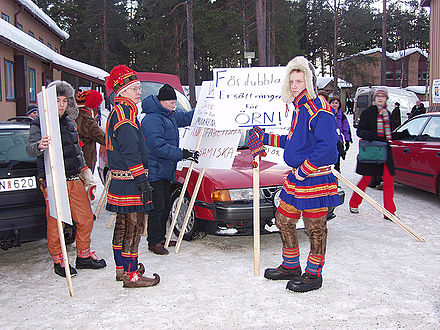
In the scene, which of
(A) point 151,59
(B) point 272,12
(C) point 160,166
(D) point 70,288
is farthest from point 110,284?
(A) point 151,59

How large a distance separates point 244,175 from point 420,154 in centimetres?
379

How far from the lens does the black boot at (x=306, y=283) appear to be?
3.88 m

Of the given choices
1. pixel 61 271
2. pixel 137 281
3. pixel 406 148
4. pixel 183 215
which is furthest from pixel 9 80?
pixel 137 281

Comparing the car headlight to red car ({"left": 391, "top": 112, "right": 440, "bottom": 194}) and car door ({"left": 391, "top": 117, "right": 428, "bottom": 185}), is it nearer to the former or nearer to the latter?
red car ({"left": 391, "top": 112, "right": 440, "bottom": 194})

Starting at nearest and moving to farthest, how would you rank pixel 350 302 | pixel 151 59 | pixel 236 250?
pixel 350 302
pixel 236 250
pixel 151 59

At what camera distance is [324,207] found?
3.79 meters

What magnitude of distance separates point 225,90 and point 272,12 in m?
33.7

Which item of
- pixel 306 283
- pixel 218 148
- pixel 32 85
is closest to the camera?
pixel 306 283

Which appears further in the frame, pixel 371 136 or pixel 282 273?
pixel 371 136

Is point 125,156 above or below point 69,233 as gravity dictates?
above

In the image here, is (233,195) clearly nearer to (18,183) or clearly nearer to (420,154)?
(18,183)

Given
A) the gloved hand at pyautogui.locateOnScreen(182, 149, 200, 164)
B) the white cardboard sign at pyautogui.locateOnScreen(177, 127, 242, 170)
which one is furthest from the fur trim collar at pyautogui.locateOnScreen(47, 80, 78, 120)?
the white cardboard sign at pyautogui.locateOnScreen(177, 127, 242, 170)

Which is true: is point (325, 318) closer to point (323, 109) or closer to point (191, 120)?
point (323, 109)

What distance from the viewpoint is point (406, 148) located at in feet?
25.3
